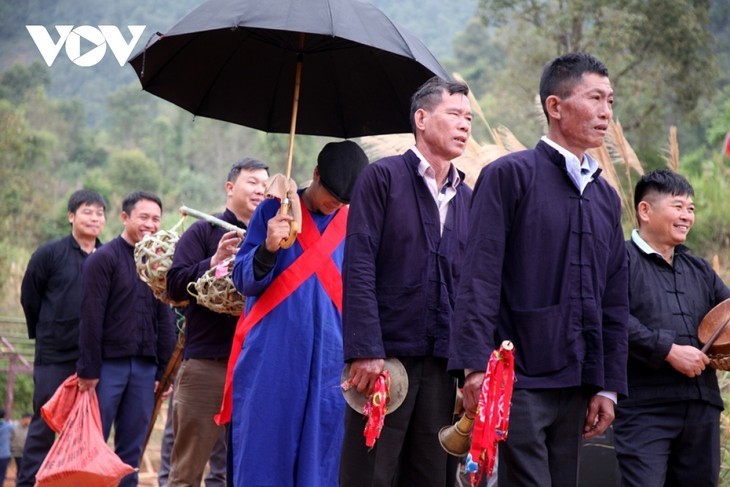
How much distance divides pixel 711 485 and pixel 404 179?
2246mm

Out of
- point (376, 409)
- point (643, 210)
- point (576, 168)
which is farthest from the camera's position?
point (643, 210)

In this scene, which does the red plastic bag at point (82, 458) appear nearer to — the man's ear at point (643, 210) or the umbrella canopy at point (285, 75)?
the umbrella canopy at point (285, 75)

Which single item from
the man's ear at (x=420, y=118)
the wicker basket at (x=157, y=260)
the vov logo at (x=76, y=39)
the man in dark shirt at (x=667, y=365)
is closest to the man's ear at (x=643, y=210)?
the man in dark shirt at (x=667, y=365)

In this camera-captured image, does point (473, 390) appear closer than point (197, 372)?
Yes

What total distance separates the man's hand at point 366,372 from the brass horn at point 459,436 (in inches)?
15.7

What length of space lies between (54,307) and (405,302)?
4886 mm

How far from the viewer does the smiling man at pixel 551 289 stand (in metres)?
3.79

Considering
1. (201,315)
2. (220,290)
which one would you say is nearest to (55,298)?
(201,315)

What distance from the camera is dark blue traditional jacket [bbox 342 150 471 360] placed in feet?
14.3

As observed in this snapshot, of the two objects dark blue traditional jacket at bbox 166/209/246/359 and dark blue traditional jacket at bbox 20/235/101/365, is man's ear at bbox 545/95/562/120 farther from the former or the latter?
dark blue traditional jacket at bbox 20/235/101/365

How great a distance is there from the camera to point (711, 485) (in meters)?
5.25

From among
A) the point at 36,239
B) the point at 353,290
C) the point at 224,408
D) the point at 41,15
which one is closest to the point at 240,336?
the point at 224,408

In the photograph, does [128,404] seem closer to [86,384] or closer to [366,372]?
[86,384]

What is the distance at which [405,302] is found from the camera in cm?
446
